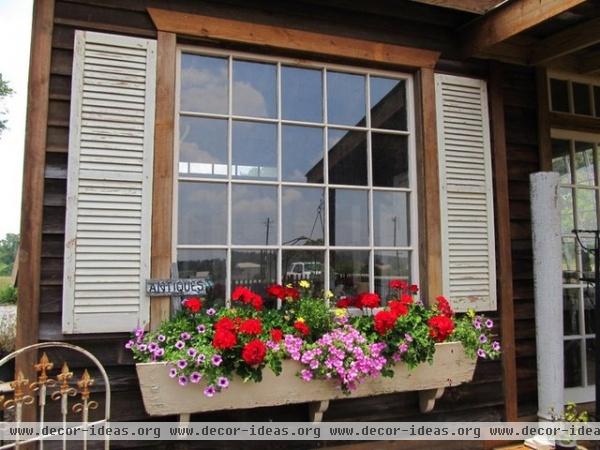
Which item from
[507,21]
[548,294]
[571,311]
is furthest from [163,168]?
[571,311]

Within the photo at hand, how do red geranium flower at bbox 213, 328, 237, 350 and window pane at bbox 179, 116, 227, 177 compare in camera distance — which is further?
window pane at bbox 179, 116, 227, 177

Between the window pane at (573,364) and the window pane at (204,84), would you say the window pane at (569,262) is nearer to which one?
the window pane at (573,364)

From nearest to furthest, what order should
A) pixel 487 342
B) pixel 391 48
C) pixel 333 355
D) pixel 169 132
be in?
pixel 333 355 → pixel 169 132 → pixel 487 342 → pixel 391 48

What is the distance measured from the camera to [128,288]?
1817 millimetres

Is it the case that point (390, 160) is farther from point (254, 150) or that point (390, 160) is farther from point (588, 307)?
point (588, 307)

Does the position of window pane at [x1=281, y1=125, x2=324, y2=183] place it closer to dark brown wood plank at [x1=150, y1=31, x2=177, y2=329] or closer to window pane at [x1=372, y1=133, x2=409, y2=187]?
window pane at [x1=372, y1=133, x2=409, y2=187]

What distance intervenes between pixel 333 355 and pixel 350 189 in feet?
2.84

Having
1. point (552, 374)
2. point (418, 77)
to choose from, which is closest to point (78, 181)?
point (418, 77)

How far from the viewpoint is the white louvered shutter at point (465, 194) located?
7.55 ft

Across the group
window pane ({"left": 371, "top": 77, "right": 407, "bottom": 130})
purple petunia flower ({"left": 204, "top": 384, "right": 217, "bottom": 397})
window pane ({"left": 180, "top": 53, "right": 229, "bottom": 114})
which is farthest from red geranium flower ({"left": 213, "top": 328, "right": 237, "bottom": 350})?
window pane ({"left": 371, "top": 77, "right": 407, "bottom": 130})

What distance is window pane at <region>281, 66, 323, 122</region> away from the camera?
220cm

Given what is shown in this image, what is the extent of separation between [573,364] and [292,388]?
6.44 ft

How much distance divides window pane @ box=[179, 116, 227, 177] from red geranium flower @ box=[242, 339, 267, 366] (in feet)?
2.72

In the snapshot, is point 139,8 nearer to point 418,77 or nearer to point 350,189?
point 350,189
